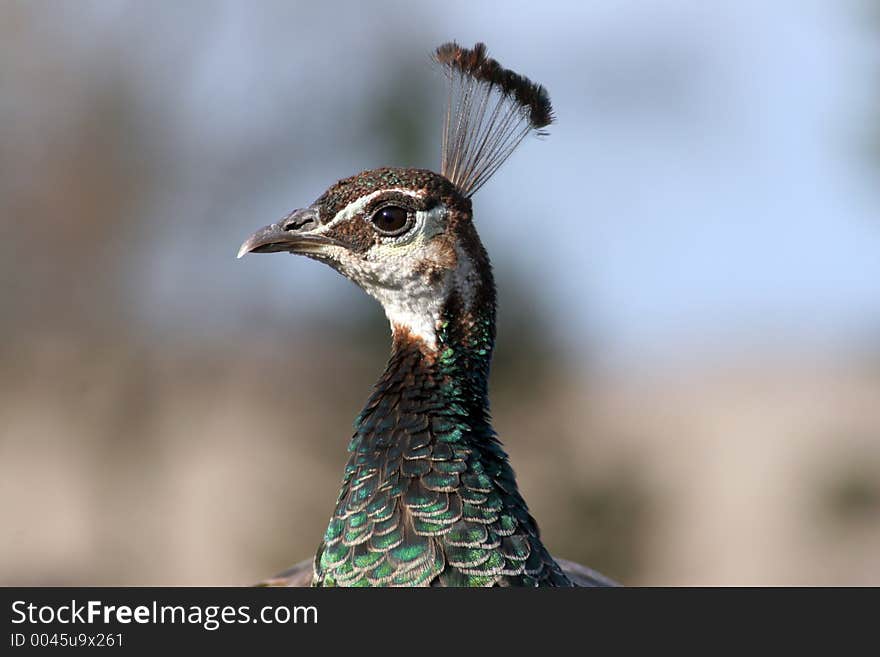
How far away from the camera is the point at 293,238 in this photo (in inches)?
93.0

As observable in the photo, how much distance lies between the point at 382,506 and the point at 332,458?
2091mm

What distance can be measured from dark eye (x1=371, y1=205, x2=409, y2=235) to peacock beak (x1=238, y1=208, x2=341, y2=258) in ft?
0.32

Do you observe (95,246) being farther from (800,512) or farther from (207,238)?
(800,512)

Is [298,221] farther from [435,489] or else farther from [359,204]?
[435,489]

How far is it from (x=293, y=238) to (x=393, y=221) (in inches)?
8.4

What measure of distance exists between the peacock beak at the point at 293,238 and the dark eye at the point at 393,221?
98 mm

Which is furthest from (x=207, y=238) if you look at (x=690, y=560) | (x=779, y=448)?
(x=779, y=448)

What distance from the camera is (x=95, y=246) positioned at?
15.7 feet

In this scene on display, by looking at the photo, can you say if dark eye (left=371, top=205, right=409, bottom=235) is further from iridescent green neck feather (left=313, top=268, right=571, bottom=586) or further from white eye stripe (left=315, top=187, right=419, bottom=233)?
iridescent green neck feather (left=313, top=268, right=571, bottom=586)

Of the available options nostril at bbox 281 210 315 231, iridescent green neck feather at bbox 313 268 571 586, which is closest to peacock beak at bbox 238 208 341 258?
nostril at bbox 281 210 315 231

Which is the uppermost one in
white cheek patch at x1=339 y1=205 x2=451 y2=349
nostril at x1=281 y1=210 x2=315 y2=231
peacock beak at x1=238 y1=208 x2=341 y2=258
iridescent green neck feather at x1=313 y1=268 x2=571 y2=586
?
nostril at x1=281 y1=210 x2=315 y2=231

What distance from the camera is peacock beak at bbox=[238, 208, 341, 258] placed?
2355mm

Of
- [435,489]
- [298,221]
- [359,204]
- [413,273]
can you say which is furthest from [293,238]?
[435,489]

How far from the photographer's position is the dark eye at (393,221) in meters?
2.34
